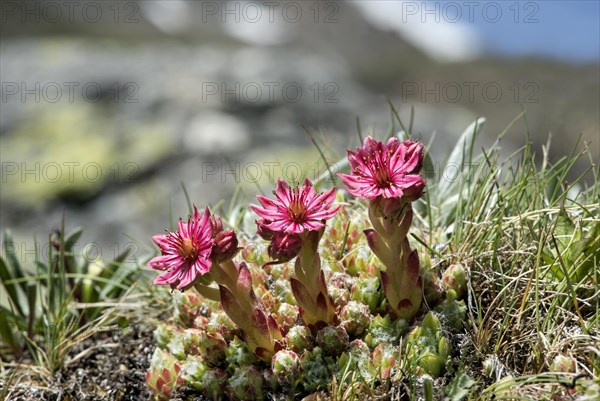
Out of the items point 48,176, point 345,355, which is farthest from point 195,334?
point 48,176

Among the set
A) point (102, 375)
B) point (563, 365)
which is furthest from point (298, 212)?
point (102, 375)

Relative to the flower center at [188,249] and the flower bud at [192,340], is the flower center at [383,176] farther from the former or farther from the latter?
the flower bud at [192,340]

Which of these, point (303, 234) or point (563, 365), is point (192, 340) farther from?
point (563, 365)

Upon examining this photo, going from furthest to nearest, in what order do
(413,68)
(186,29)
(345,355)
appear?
1. (413,68)
2. (186,29)
3. (345,355)

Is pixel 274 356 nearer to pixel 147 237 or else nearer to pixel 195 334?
pixel 195 334

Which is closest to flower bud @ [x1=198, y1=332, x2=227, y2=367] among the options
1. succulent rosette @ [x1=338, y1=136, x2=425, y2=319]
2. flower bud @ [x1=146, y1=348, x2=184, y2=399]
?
flower bud @ [x1=146, y1=348, x2=184, y2=399]

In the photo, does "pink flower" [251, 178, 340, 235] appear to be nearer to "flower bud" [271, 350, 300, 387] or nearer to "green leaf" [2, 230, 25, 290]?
"flower bud" [271, 350, 300, 387]

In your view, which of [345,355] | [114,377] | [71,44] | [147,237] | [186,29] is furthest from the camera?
[186,29]
